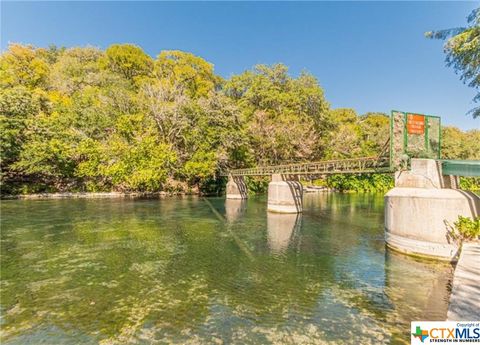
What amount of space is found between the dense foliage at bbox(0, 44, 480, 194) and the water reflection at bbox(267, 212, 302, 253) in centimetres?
2159

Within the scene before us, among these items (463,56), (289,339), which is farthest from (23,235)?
(463,56)

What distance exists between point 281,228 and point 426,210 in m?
10.1

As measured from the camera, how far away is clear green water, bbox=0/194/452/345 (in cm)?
730

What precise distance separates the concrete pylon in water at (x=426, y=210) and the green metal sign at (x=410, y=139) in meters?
0.98

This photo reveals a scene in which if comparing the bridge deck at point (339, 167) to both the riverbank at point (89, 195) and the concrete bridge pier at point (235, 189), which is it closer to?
the concrete bridge pier at point (235, 189)

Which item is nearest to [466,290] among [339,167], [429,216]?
[429,216]

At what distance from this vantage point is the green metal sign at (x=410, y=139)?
1498cm

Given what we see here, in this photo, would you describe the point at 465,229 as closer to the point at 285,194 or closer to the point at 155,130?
the point at 285,194

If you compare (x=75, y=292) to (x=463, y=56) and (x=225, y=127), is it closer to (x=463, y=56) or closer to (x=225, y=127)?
(x=463, y=56)

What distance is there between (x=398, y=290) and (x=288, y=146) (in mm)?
46840

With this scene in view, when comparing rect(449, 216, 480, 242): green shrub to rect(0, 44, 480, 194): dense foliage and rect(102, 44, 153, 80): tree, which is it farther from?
rect(102, 44, 153, 80): tree

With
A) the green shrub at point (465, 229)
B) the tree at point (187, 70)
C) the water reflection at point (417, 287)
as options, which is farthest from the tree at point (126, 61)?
the green shrub at point (465, 229)

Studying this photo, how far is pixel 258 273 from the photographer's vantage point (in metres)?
11.6

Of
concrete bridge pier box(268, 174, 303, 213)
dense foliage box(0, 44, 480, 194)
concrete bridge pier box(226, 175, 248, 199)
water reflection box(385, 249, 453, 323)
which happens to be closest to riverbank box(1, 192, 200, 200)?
dense foliage box(0, 44, 480, 194)
